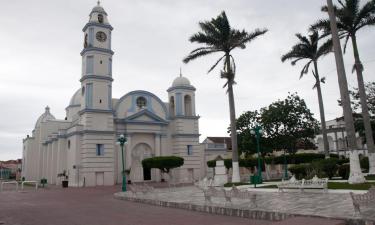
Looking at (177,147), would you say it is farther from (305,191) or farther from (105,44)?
(305,191)

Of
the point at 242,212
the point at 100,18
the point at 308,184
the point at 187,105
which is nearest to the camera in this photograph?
the point at 242,212

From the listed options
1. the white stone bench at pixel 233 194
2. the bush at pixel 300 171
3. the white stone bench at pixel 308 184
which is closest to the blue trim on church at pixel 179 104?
the bush at pixel 300 171

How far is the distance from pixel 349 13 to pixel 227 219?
18.6 m

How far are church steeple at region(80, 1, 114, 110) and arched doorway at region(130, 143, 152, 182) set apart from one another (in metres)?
6.12

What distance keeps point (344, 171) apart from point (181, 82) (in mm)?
24992

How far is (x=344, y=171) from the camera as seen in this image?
23.0 metres

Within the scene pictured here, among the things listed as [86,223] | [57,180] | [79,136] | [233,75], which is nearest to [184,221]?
[86,223]

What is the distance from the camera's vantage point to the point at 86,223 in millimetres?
11336

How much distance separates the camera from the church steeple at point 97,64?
3634 centimetres

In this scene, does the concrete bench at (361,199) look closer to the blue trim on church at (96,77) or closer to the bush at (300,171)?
the bush at (300,171)

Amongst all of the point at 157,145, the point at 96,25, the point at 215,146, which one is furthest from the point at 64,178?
the point at 215,146

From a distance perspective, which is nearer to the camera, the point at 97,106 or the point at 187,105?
the point at 97,106

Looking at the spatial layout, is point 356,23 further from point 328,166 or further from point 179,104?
point 179,104

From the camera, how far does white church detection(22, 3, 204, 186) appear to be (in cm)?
3569
